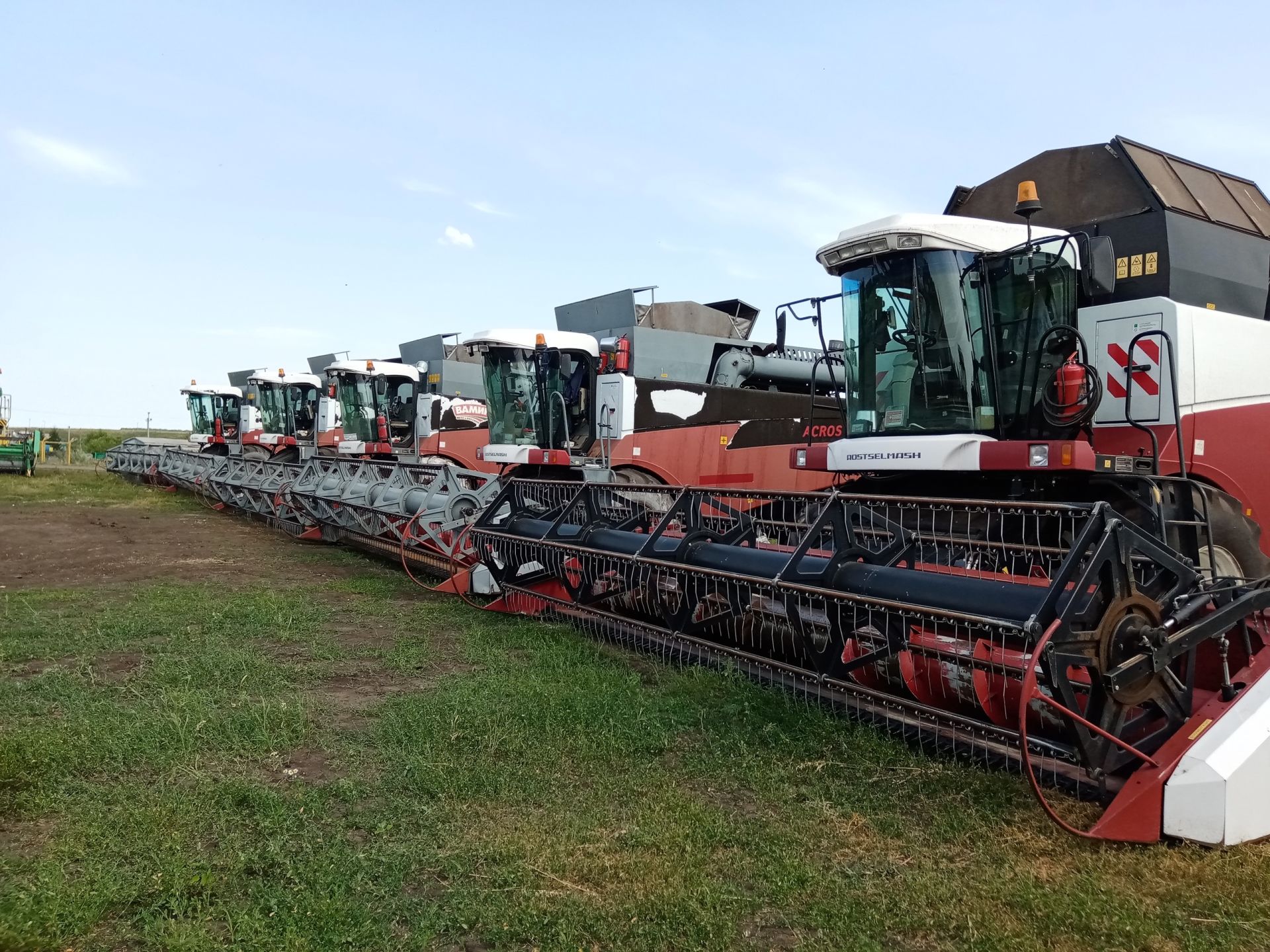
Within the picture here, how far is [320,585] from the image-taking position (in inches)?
314

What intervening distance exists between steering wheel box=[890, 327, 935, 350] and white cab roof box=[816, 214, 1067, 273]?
0.48m

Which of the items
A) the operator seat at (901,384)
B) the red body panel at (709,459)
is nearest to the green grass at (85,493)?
the red body panel at (709,459)

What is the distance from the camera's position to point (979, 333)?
5316mm

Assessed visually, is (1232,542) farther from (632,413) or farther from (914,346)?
(632,413)

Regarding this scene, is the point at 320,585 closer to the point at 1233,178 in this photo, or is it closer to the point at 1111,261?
the point at 1111,261

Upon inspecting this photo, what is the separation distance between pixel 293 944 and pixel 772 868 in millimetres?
1315

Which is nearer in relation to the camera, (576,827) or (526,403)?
(576,827)

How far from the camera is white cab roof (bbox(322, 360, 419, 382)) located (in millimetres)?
15875

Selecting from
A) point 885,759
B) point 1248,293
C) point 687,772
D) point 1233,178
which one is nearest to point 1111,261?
point 1248,293

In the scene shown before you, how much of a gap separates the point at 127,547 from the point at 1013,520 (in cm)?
955

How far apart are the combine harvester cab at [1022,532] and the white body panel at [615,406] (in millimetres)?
2698

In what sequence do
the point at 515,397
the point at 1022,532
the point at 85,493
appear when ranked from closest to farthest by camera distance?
1. the point at 1022,532
2. the point at 515,397
3. the point at 85,493

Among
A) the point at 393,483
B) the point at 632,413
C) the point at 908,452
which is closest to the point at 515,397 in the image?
the point at 632,413

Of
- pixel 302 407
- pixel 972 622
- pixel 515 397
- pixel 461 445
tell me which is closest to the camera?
pixel 972 622
